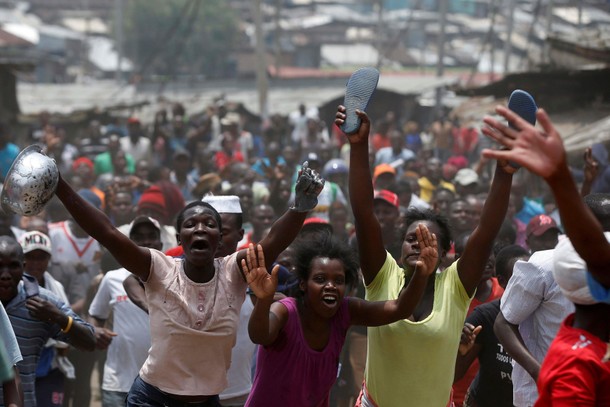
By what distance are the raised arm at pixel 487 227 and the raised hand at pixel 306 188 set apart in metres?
0.73

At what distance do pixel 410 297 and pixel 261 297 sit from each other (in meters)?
0.68

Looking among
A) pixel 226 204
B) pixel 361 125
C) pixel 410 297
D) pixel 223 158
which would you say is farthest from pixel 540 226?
pixel 223 158

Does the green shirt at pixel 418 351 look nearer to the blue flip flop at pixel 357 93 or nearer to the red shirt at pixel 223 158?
the blue flip flop at pixel 357 93

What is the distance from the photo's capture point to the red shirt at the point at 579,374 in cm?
372

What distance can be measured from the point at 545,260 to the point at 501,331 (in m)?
0.39

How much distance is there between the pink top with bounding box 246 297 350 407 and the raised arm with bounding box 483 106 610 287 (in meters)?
1.76

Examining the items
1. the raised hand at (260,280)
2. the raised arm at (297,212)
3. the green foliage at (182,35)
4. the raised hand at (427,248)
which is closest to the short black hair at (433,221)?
the raised hand at (427,248)

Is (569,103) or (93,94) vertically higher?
(569,103)

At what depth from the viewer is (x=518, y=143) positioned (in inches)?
144

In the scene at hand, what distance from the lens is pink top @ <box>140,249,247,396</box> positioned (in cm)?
539

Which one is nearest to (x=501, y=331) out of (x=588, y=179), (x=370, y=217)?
(x=370, y=217)

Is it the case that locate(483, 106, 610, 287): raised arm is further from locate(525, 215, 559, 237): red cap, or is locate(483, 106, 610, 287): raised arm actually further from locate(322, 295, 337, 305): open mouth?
locate(525, 215, 559, 237): red cap

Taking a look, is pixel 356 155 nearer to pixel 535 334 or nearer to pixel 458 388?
pixel 535 334

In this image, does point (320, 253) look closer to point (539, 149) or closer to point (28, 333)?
point (539, 149)
